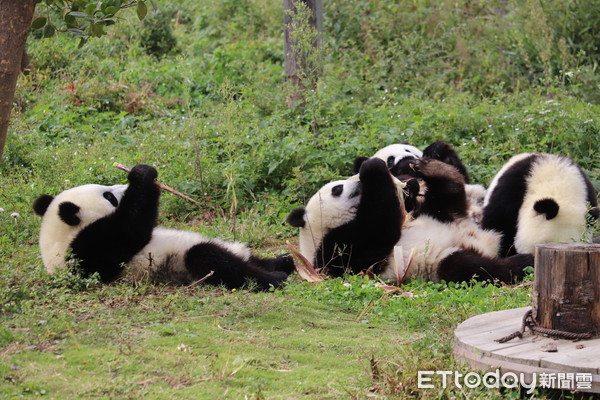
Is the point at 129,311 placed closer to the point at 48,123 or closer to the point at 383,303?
the point at 383,303

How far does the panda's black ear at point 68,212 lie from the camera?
17.4ft

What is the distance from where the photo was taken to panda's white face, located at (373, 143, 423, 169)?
23.4 ft

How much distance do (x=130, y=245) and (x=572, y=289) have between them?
3.07 metres

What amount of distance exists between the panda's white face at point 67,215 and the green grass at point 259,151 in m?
0.29

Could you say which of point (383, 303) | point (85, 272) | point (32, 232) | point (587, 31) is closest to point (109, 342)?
point (85, 272)

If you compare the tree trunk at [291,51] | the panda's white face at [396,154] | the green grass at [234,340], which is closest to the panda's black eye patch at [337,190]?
the green grass at [234,340]

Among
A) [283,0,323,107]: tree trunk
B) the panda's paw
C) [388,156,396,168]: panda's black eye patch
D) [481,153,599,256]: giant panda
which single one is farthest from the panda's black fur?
the panda's paw

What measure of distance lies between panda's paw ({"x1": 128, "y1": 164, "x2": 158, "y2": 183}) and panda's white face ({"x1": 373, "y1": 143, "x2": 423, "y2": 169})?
8.17 feet

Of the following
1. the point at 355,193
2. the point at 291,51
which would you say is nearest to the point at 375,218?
the point at 355,193

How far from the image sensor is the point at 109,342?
3.88 meters

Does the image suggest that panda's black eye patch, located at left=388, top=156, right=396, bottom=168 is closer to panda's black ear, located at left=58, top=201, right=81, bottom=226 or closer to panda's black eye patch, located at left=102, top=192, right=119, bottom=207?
panda's black eye patch, located at left=102, top=192, right=119, bottom=207

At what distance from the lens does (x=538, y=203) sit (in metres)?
5.57

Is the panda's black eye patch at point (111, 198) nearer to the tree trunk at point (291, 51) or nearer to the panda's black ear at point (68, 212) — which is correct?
the panda's black ear at point (68, 212)

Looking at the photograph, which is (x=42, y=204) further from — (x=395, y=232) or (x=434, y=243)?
(x=434, y=243)
